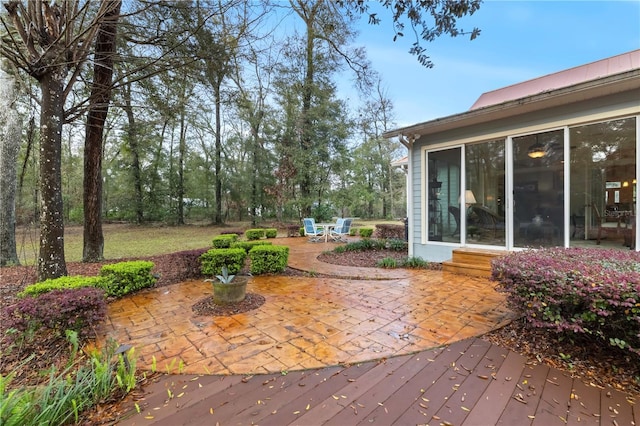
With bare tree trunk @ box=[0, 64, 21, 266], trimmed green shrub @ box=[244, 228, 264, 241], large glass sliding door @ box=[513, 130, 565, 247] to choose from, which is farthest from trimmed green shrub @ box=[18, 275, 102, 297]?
trimmed green shrub @ box=[244, 228, 264, 241]

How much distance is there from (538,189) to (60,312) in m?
6.58

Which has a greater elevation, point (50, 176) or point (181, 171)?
point (181, 171)

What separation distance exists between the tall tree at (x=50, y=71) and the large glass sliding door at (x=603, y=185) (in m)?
6.98

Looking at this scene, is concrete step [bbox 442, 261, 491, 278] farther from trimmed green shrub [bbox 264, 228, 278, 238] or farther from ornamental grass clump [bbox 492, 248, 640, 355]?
trimmed green shrub [bbox 264, 228, 278, 238]

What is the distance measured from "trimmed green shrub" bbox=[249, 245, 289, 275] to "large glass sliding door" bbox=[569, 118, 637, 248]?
4954 mm

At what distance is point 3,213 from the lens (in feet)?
17.6

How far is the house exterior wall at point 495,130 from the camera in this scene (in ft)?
12.6

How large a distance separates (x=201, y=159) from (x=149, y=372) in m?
17.7

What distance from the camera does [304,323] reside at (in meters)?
2.94

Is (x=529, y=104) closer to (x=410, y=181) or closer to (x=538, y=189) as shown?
(x=538, y=189)

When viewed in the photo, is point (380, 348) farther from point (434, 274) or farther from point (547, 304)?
point (434, 274)

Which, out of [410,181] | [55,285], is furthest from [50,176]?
[410,181]

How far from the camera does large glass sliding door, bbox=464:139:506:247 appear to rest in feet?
16.4

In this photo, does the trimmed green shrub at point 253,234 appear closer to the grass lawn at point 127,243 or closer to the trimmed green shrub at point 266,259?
the grass lawn at point 127,243
